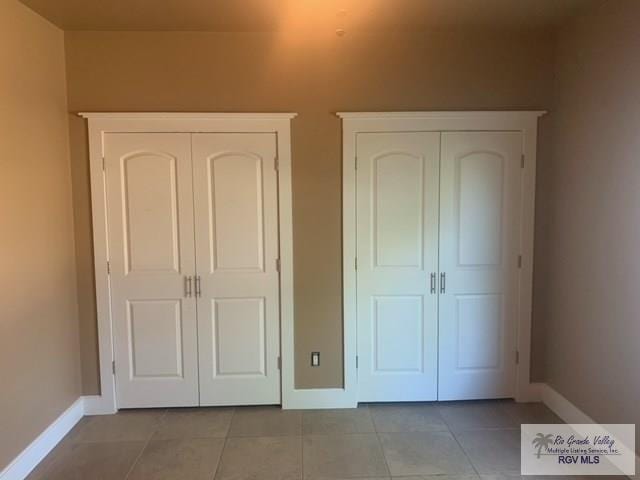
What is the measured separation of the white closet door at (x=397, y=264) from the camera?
3.21 meters

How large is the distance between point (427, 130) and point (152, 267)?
2.24 meters

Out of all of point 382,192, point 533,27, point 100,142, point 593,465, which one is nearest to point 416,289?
point 382,192

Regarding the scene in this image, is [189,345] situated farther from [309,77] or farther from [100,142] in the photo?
[309,77]

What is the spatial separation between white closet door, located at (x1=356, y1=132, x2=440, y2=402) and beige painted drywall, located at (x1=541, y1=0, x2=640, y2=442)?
2.88ft

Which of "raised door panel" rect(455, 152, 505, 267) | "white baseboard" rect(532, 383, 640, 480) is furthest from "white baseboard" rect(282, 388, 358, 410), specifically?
"white baseboard" rect(532, 383, 640, 480)

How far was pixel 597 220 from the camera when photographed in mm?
2746

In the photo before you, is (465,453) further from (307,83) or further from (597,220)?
(307,83)

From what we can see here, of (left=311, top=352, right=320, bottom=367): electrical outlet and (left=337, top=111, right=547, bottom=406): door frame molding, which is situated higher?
(left=337, top=111, right=547, bottom=406): door frame molding

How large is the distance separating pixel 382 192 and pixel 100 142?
2048 millimetres

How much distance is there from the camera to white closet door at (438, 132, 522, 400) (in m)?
3.23

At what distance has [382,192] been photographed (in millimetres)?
3227
